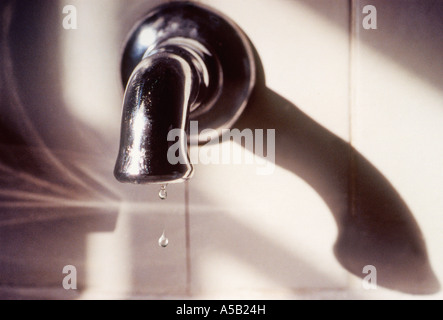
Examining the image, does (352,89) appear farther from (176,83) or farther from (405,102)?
(176,83)

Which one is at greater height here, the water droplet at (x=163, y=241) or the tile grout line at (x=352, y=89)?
the tile grout line at (x=352, y=89)

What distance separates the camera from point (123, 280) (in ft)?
1.40

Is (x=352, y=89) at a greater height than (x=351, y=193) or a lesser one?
greater


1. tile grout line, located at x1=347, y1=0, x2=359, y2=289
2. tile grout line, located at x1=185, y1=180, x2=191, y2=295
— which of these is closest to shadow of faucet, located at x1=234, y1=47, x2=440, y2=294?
tile grout line, located at x1=347, y1=0, x2=359, y2=289

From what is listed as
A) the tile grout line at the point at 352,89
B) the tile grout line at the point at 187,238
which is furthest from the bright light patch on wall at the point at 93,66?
the tile grout line at the point at 352,89

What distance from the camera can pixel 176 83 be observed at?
0.96ft

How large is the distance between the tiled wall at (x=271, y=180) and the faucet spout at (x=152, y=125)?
124 millimetres

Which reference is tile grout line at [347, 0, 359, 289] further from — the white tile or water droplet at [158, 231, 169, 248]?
water droplet at [158, 231, 169, 248]

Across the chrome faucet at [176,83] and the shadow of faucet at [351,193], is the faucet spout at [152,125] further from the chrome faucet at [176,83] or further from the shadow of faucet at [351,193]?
the shadow of faucet at [351,193]

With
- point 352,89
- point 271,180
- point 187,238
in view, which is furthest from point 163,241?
point 352,89

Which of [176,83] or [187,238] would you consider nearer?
[176,83]

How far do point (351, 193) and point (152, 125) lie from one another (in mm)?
255

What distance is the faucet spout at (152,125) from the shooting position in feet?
0.90

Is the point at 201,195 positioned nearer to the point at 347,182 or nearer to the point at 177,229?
the point at 177,229
